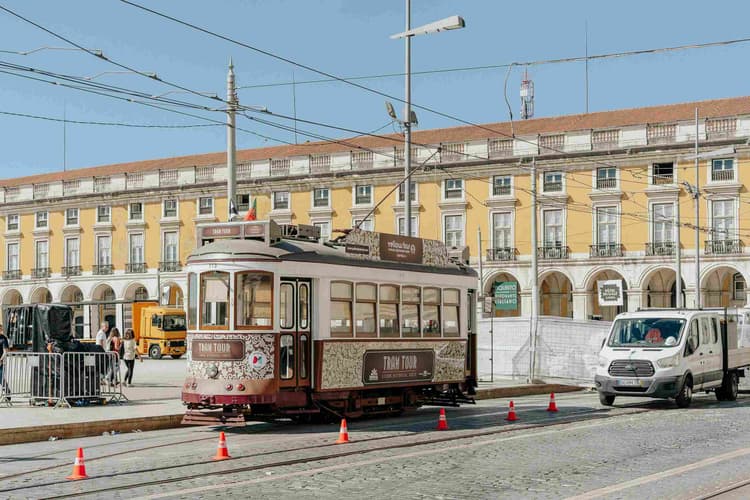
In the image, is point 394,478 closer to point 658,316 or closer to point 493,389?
point 658,316

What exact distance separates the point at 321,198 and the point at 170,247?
10.5 metres

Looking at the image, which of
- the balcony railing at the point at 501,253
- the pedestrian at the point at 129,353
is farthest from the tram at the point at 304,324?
the balcony railing at the point at 501,253

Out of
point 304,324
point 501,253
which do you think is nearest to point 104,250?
point 501,253

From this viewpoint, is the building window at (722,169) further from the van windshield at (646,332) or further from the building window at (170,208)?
the van windshield at (646,332)

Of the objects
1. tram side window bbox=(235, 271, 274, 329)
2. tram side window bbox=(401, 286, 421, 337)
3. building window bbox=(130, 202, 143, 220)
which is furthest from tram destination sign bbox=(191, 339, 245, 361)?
building window bbox=(130, 202, 143, 220)

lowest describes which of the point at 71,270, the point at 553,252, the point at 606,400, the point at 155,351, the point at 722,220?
the point at 155,351

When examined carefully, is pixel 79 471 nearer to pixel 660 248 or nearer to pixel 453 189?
pixel 660 248

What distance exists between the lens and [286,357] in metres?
17.0

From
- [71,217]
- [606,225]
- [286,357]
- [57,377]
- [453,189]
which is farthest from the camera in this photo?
[71,217]

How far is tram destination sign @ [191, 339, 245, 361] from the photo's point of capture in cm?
1653

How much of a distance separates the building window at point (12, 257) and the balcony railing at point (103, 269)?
272 inches

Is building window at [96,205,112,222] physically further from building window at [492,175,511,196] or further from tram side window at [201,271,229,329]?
tram side window at [201,271,229,329]

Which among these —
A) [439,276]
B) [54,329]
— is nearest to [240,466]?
[439,276]

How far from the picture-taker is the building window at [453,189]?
59.6 metres
